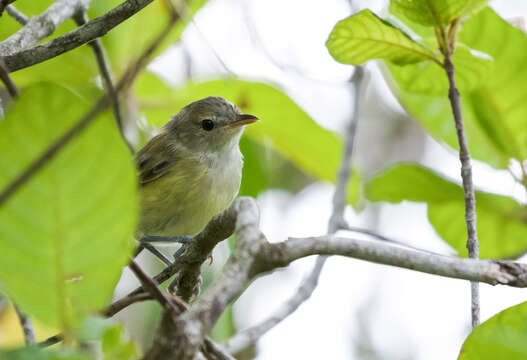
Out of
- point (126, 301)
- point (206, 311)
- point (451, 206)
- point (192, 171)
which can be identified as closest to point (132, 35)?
point (192, 171)

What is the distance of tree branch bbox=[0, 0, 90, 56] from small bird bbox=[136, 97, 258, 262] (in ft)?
5.91

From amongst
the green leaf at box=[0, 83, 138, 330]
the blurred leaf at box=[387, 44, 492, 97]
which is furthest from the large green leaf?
the green leaf at box=[0, 83, 138, 330]

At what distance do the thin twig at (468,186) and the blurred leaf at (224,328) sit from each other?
3.91 feet

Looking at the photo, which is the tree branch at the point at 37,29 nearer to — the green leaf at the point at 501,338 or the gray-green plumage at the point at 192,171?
the green leaf at the point at 501,338

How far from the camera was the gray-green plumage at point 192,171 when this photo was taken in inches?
148

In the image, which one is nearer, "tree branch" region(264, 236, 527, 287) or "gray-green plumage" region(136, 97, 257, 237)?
"tree branch" region(264, 236, 527, 287)

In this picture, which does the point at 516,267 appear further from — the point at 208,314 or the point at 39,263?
the point at 39,263

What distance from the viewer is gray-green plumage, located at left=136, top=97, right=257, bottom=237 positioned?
12.4 ft

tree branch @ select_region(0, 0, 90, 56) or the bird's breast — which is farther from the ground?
tree branch @ select_region(0, 0, 90, 56)

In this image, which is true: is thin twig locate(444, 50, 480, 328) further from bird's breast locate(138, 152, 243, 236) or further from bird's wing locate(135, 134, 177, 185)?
bird's wing locate(135, 134, 177, 185)

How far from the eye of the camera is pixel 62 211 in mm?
1099

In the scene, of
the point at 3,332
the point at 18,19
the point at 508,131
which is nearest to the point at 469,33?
the point at 508,131

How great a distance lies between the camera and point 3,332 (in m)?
3.73

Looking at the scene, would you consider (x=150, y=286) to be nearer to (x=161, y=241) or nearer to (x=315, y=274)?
(x=315, y=274)
